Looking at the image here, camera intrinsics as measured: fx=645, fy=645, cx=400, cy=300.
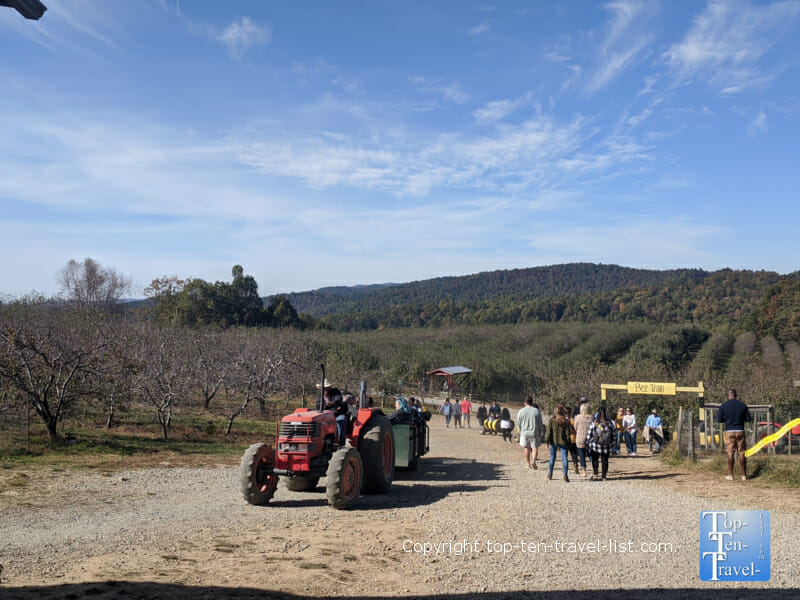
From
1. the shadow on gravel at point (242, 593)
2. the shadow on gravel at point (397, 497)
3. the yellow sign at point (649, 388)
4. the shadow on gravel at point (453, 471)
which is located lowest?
the shadow on gravel at point (453, 471)

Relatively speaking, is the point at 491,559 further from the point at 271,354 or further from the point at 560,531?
the point at 271,354

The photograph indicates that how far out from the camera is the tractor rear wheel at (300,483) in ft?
34.4

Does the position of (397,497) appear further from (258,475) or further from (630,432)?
(630,432)

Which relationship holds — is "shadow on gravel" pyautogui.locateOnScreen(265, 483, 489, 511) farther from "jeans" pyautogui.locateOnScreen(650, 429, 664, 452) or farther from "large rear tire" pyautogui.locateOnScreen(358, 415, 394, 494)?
"jeans" pyautogui.locateOnScreen(650, 429, 664, 452)

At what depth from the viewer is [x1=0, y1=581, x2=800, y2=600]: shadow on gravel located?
208 inches

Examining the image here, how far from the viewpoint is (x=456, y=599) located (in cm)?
548

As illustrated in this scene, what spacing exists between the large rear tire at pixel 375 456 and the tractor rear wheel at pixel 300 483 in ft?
3.06

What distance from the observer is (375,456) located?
10055 millimetres

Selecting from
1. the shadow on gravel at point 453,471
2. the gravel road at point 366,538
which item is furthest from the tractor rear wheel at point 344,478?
the shadow on gravel at point 453,471

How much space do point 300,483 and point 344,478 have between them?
6.37 feet

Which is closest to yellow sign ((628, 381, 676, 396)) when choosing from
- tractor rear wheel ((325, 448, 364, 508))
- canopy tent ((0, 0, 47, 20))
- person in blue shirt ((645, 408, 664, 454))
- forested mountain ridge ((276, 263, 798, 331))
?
person in blue shirt ((645, 408, 664, 454))

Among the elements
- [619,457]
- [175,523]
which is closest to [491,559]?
[175,523]

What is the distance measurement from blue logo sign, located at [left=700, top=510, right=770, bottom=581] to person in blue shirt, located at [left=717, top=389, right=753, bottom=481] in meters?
2.76

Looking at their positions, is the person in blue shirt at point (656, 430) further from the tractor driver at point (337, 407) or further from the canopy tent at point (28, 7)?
the canopy tent at point (28, 7)
